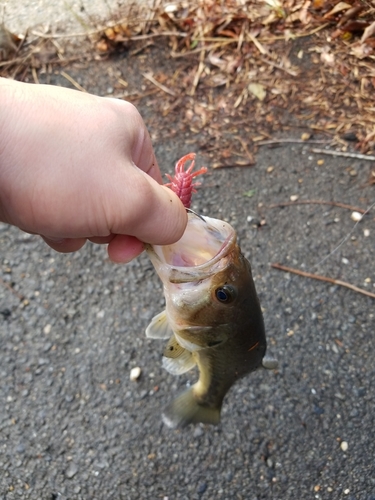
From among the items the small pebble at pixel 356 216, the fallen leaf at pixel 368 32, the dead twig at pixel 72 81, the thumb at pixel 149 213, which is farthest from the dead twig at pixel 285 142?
the thumb at pixel 149 213

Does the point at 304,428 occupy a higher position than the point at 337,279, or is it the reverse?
the point at 337,279

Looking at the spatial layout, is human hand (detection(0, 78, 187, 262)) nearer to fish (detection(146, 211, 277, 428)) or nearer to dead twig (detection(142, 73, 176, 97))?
fish (detection(146, 211, 277, 428))

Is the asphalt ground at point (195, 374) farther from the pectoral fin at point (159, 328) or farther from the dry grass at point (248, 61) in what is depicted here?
the pectoral fin at point (159, 328)

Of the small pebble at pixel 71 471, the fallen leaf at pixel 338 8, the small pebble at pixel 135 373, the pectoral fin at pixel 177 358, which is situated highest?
the fallen leaf at pixel 338 8

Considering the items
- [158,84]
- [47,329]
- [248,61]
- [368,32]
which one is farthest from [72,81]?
[368,32]

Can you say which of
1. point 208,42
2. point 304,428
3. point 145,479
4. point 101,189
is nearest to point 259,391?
point 304,428

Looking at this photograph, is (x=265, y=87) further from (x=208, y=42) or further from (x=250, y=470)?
(x=250, y=470)
